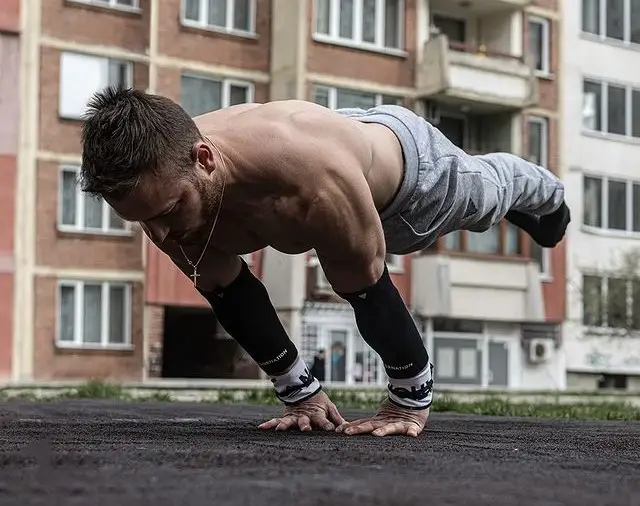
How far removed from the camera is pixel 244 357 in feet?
79.4

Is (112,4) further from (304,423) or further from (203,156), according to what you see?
(203,156)

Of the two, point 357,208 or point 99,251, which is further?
point 99,251

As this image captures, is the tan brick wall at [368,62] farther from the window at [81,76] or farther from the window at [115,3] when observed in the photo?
the window at [81,76]

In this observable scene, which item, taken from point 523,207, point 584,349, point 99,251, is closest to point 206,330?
point 99,251

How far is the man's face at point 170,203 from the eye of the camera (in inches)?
130

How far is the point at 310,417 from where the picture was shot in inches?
174

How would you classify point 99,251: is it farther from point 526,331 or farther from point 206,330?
point 526,331

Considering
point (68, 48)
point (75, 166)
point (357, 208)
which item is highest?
point (68, 48)

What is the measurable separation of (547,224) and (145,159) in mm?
2797

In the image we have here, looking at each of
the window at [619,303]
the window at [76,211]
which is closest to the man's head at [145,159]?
the window at [76,211]

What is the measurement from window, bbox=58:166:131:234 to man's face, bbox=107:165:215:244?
19.2m

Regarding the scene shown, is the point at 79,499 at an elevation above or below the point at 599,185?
below

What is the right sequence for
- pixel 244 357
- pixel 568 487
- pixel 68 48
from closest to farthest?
pixel 568 487 → pixel 68 48 → pixel 244 357

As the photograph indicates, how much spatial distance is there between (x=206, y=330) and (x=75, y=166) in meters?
4.57
